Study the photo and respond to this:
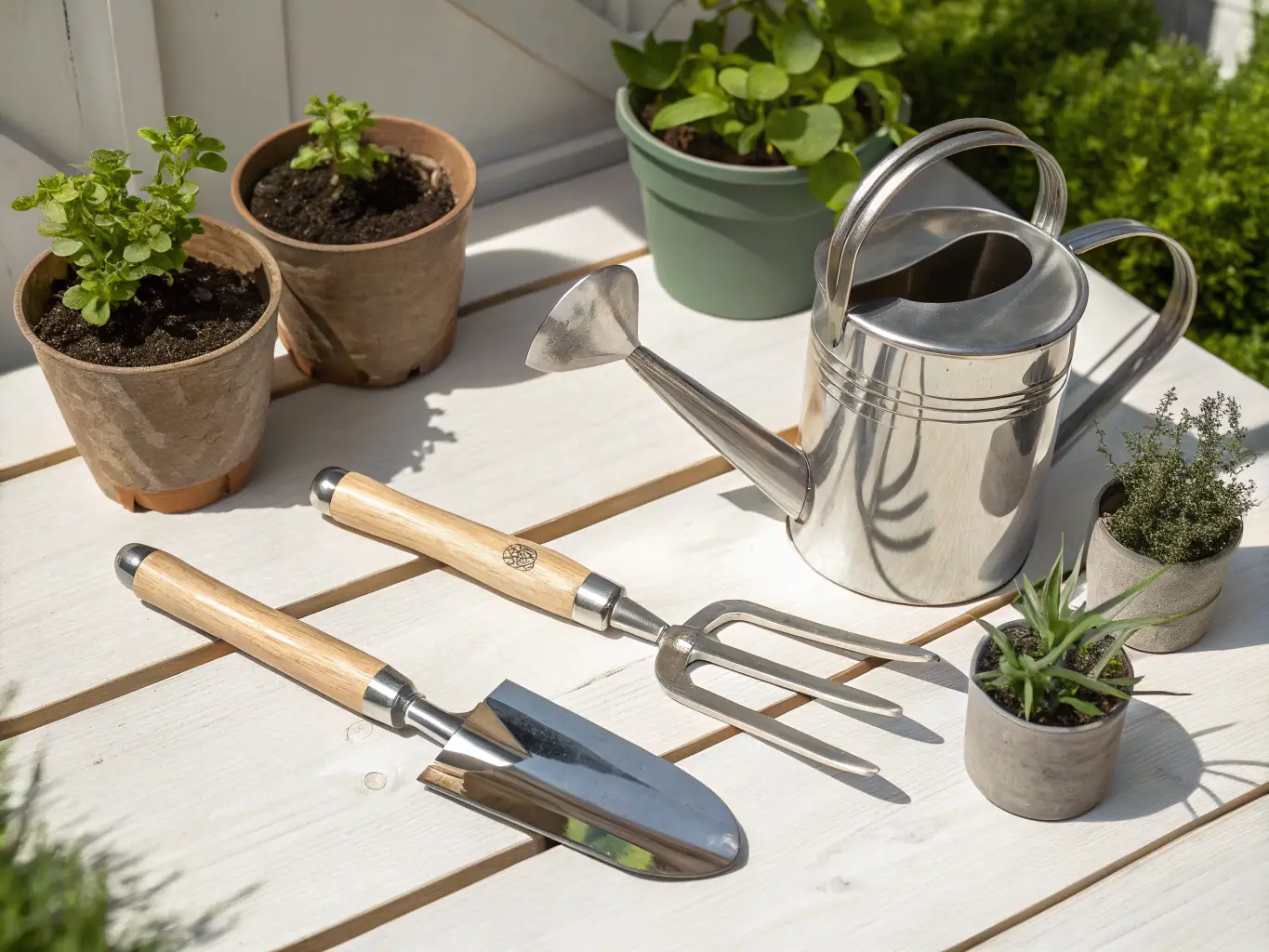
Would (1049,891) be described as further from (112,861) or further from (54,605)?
(54,605)

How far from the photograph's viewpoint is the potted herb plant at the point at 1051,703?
0.87m

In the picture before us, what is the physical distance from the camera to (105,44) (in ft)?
4.05

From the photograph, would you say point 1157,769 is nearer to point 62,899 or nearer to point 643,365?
point 643,365

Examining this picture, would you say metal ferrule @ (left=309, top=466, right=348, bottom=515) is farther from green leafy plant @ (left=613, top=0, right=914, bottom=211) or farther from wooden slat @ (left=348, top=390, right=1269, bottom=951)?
green leafy plant @ (left=613, top=0, right=914, bottom=211)

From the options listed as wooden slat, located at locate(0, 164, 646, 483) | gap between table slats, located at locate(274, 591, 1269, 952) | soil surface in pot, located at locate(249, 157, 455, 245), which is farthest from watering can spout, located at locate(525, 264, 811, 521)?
wooden slat, located at locate(0, 164, 646, 483)

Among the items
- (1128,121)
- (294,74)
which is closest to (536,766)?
(294,74)

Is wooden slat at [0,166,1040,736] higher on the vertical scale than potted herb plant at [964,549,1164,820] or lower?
lower

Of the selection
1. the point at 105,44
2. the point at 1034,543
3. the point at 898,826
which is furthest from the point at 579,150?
the point at 898,826

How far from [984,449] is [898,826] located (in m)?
0.28

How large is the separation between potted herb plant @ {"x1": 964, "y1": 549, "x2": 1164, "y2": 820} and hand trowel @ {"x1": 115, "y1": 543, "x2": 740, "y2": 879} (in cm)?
19

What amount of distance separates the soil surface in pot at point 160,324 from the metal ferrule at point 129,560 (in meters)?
0.14

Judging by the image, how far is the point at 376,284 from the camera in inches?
47.3

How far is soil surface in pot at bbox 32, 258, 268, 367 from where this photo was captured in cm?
107

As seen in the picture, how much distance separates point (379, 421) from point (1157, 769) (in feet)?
2.38
